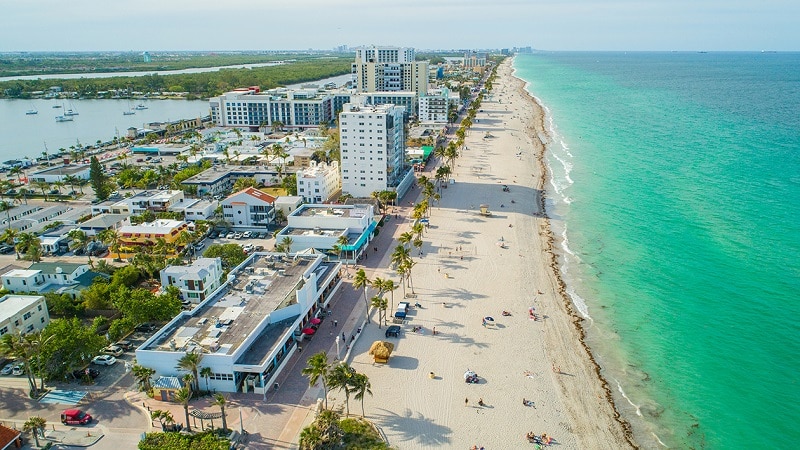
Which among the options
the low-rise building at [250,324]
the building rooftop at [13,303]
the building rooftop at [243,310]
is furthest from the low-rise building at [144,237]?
the building rooftop at [13,303]

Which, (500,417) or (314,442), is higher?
(314,442)

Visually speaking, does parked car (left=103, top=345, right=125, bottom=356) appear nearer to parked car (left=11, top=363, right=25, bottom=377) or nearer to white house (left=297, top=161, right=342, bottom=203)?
parked car (left=11, top=363, right=25, bottom=377)

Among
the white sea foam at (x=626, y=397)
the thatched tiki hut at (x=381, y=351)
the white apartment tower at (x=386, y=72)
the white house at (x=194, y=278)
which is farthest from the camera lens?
the white apartment tower at (x=386, y=72)

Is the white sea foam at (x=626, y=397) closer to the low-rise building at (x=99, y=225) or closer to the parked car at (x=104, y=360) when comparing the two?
the parked car at (x=104, y=360)

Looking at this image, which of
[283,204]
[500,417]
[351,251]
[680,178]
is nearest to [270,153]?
[283,204]

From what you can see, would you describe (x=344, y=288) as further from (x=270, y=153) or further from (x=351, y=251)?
(x=270, y=153)

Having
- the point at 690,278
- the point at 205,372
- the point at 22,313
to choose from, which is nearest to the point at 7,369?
the point at 22,313
